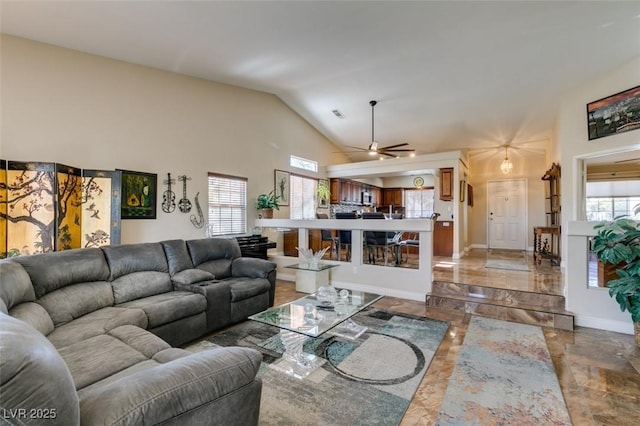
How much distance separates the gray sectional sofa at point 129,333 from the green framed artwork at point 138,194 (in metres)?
1.30

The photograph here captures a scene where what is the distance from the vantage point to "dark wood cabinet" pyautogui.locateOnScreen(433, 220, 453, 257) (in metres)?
7.18

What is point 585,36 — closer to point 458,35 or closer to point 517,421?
point 458,35

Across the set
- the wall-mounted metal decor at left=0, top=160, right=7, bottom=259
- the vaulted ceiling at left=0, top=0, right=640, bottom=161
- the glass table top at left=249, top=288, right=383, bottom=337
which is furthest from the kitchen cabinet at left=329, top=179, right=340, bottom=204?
the wall-mounted metal decor at left=0, top=160, right=7, bottom=259

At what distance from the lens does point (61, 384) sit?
919 mm

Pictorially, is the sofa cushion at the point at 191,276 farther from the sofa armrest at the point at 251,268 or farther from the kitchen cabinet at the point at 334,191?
the kitchen cabinet at the point at 334,191

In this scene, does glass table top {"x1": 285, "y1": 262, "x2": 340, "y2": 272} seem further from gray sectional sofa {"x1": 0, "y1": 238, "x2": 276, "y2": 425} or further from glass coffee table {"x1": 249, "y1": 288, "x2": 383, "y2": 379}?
glass coffee table {"x1": 249, "y1": 288, "x2": 383, "y2": 379}

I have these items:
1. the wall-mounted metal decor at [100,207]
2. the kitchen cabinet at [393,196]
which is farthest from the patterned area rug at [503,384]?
the kitchen cabinet at [393,196]

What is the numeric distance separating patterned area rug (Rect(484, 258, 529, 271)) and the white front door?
2323 millimetres

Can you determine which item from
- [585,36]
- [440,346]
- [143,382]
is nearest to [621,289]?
[440,346]

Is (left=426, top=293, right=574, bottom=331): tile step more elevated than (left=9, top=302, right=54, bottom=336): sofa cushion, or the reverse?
(left=9, top=302, right=54, bottom=336): sofa cushion

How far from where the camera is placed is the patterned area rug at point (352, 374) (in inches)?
78.2

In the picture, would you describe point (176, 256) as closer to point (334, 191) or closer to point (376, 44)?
point (376, 44)

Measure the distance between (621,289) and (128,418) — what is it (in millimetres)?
4068

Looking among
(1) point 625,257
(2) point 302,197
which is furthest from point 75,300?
(2) point 302,197
